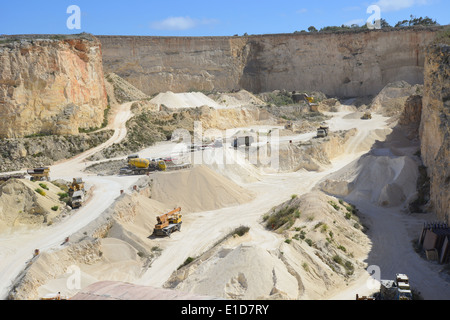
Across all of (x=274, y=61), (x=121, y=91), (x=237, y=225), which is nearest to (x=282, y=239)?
(x=237, y=225)

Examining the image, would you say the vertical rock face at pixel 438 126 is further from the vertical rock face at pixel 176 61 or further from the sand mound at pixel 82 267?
the vertical rock face at pixel 176 61

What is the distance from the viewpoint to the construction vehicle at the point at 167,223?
81.0 ft

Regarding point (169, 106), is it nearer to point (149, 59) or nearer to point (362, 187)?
point (149, 59)

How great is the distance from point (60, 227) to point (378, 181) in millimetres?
19573

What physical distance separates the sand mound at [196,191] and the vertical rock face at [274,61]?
34.6 meters

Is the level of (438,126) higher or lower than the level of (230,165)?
higher

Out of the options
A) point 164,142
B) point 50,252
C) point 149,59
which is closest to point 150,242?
point 50,252

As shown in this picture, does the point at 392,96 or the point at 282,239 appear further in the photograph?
the point at 392,96

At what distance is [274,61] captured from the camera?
7006 cm

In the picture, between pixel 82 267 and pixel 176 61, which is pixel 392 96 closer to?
pixel 176 61

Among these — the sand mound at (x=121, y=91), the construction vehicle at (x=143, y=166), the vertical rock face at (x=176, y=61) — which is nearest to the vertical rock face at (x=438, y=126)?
the construction vehicle at (x=143, y=166)

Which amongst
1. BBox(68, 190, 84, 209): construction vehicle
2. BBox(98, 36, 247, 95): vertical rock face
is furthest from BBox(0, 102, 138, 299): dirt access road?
BBox(98, 36, 247, 95): vertical rock face

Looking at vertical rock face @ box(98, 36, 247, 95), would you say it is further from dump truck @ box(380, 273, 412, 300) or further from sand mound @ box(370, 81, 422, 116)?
dump truck @ box(380, 273, 412, 300)
